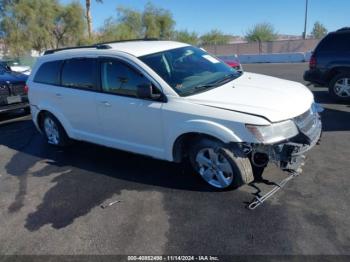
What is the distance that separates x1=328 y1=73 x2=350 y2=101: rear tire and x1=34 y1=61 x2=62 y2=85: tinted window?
6.72 meters

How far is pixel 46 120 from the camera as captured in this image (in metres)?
6.78

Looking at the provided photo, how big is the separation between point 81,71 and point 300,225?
3927 millimetres

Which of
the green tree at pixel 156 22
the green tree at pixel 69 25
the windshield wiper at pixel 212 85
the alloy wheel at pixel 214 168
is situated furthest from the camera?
the green tree at pixel 156 22

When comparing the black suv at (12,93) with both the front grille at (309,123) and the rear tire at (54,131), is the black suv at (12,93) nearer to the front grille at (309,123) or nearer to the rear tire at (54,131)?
the rear tire at (54,131)

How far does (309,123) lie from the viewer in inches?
174

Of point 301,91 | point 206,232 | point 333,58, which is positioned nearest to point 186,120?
point 206,232

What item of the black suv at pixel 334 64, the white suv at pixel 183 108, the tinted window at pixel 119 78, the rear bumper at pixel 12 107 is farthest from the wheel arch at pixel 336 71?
the rear bumper at pixel 12 107

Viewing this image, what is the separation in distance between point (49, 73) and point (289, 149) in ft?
14.5

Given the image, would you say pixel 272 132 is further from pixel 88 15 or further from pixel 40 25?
pixel 40 25

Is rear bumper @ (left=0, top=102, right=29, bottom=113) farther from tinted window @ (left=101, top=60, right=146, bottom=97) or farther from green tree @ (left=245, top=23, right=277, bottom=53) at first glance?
green tree @ (left=245, top=23, right=277, bottom=53)

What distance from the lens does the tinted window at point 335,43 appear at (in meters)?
8.89

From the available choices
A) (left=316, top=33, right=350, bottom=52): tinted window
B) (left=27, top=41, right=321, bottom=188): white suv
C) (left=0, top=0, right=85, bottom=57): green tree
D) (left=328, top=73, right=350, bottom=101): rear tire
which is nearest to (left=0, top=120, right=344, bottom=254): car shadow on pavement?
(left=27, top=41, right=321, bottom=188): white suv

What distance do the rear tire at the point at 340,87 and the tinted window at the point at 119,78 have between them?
6.25m

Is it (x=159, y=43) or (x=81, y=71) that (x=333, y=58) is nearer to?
(x=159, y=43)
